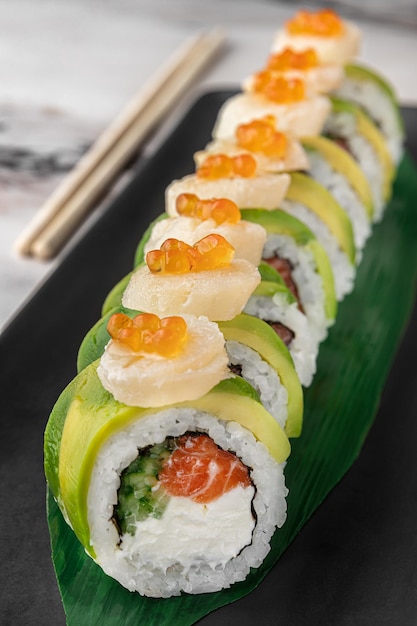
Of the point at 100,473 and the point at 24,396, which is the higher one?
the point at 24,396

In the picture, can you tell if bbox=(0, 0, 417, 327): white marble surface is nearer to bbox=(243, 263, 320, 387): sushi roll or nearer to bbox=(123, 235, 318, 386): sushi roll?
bbox=(243, 263, 320, 387): sushi roll

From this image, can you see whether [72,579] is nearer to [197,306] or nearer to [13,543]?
[13,543]

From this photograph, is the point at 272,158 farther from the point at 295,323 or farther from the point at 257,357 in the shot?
the point at 257,357

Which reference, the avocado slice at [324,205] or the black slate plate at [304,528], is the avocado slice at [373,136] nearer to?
the avocado slice at [324,205]

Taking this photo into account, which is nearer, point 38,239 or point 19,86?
point 38,239

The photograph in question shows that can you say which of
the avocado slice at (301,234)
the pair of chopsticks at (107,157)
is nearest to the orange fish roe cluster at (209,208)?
the avocado slice at (301,234)

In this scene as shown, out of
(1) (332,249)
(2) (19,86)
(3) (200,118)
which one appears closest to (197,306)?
(1) (332,249)

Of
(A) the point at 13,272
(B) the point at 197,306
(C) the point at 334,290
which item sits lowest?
(B) the point at 197,306

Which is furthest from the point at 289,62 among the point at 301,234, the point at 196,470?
the point at 196,470
